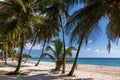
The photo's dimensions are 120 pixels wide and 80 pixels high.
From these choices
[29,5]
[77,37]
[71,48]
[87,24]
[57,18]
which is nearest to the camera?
[87,24]

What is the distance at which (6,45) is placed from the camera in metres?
33.3

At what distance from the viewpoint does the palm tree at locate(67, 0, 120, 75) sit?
42.6 ft

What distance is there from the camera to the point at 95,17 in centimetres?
1295

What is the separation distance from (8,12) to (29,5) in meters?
1.51

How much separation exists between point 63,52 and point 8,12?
6.44m

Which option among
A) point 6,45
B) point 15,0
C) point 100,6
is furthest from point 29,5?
point 6,45

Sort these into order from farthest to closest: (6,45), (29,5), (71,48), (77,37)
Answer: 1. (6,45)
2. (71,48)
3. (29,5)
4. (77,37)

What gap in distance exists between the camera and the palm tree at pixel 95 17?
42.6ft

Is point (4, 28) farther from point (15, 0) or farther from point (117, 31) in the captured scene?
point (117, 31)

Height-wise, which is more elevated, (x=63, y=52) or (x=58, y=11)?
(x=58, y=11)

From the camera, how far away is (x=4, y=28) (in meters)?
16.8

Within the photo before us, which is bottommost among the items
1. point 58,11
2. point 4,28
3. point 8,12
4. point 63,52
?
point 63,52

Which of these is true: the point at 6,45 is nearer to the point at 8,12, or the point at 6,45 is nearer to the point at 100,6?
the point at 8,12

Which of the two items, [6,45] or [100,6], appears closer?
[100,6]
